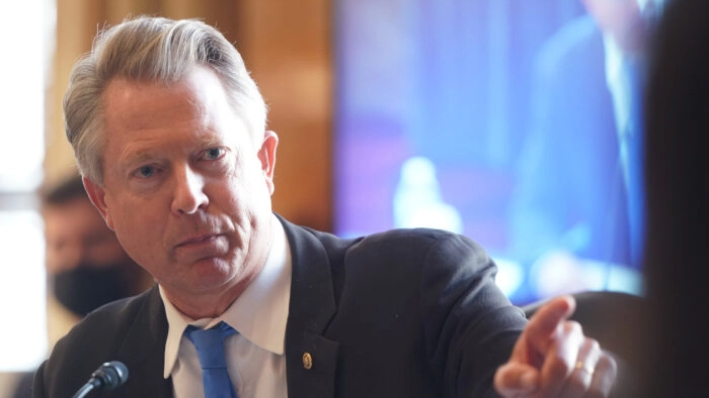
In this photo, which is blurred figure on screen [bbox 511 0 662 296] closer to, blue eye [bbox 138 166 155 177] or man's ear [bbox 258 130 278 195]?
man's ear [bbox 258 130 278 195]

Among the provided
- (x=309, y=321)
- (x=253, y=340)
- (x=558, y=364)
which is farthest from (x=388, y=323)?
(x=558, y=364)

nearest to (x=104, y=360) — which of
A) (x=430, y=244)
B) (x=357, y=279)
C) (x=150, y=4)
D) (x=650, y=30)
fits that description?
(x=357, y=279)

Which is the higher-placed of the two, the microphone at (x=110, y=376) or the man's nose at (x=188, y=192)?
the man's nose at (x=188, y=192)

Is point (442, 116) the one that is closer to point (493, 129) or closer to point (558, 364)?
point (493, 129)

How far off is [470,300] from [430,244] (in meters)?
0.16

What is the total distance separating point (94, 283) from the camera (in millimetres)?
3250

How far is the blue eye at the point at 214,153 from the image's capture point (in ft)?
5.72

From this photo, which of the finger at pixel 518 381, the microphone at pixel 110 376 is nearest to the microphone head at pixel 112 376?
the microphone at pixel 110 376

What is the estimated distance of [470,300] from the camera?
5.33 feet

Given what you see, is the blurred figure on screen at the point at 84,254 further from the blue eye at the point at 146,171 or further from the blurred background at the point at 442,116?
the blue eye at the point at 146,171

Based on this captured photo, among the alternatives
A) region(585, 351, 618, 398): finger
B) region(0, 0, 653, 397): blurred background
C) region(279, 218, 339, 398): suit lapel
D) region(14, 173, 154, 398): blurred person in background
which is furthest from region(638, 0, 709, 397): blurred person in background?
region(14, 173, 154, 398): blurred person in background

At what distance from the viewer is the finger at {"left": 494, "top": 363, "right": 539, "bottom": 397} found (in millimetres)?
1070

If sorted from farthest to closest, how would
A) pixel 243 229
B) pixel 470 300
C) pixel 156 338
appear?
pixel 156 338
pixel 243 229
pixel 470 300

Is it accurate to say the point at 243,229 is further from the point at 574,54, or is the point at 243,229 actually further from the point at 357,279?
the point at 574,54
